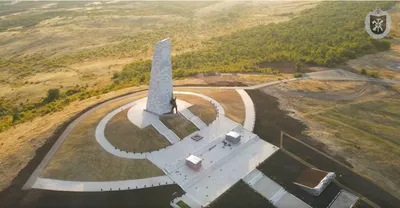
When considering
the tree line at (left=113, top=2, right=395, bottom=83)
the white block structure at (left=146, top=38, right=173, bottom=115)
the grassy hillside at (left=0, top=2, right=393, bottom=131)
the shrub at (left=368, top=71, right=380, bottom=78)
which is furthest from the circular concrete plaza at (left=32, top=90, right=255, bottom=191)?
the shrub at (left=368, top=71, right=380, bottom=78)

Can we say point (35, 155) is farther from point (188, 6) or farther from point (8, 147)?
point (188, 6)

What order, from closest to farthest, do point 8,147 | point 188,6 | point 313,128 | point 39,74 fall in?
point 8,147 < point 313,128 < point 39,74 < point 188,6

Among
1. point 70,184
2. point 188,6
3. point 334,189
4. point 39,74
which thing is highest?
point 188,6

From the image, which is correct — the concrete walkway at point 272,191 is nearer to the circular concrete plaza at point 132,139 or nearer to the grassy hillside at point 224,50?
the circular concrete plaza at point 132,139

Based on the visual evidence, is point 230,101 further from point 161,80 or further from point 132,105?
point 132,105

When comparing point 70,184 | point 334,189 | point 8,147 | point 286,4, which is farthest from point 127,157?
point 286,4

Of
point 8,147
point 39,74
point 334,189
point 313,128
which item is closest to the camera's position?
point 334,189

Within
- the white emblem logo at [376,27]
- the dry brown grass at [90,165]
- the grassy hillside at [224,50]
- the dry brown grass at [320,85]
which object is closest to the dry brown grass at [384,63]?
the grassy hillside at [224,50]
